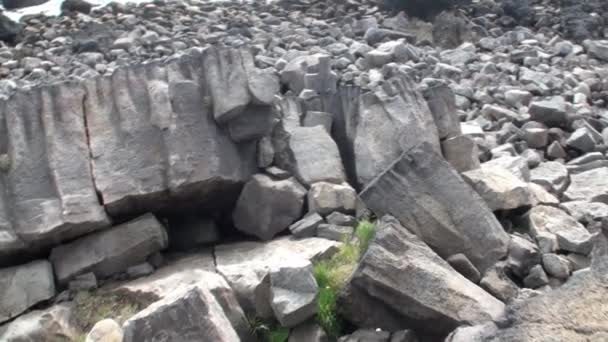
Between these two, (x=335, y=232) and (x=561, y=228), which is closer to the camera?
(x=335, y=232)

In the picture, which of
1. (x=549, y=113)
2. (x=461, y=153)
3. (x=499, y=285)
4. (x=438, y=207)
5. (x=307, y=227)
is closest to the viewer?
(x=499, y=285)

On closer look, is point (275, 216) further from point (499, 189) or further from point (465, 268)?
point (499, 189)

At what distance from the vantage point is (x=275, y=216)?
573cm

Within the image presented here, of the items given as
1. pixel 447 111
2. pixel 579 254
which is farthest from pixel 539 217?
pixel 447 111

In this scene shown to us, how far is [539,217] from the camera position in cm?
579

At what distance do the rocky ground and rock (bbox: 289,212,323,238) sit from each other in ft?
0.03

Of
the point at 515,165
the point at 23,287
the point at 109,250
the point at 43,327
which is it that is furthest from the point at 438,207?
the point at 23,287

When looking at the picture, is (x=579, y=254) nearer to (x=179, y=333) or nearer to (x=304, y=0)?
(x=179, y=333)

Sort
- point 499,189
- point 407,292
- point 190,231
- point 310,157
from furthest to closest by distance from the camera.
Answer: point 310,157 → point 190,231 → point 499,189 → point 407,292

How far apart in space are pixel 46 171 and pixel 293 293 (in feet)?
7.07

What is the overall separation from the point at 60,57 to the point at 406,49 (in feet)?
18.7

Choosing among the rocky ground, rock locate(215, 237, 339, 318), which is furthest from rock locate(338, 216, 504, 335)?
rock locate(215, 237, 339, 318)

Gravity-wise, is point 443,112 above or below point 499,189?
above

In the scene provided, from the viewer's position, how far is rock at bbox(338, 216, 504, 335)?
4.30 metres
